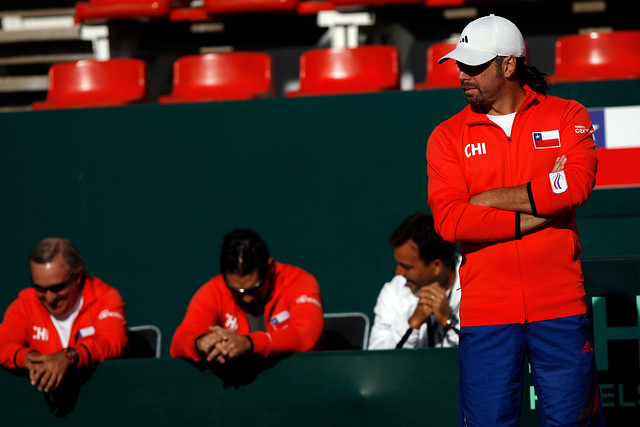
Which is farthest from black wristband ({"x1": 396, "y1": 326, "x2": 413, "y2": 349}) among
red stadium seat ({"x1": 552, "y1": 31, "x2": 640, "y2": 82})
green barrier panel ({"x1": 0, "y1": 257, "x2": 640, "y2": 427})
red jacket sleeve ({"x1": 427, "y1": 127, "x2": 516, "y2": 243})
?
red stadium seat ({"x1": 552, "y1": 31, "x2": 640, "y2": 82})

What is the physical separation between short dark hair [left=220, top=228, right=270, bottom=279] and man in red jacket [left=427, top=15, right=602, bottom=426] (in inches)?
55.7

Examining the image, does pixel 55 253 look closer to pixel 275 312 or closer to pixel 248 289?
pixel 248 289

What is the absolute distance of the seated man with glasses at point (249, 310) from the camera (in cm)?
360

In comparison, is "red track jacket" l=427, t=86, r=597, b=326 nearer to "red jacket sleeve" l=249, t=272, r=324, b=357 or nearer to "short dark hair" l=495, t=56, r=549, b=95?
"short dark hair" l=495, t=56, r=549, b=95

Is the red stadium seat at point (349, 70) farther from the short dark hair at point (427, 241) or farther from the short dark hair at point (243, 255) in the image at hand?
the short dark hair at point (243, 255)

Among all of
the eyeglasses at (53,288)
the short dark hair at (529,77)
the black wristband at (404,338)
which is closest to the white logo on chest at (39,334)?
the eyeglasses at (53,288)

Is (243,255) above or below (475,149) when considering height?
below

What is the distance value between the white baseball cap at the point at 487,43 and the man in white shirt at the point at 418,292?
1.42 m

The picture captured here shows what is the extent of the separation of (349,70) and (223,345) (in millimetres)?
3111

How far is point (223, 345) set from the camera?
3564 millimetres

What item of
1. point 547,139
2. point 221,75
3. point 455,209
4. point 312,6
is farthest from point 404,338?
point 312,6

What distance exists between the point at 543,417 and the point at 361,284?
2.65 meters

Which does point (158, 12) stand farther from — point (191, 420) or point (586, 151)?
point (586, 151)

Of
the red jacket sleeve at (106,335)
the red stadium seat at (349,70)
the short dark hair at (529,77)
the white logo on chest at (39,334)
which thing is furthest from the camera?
the red stadium seat at (349,70)
